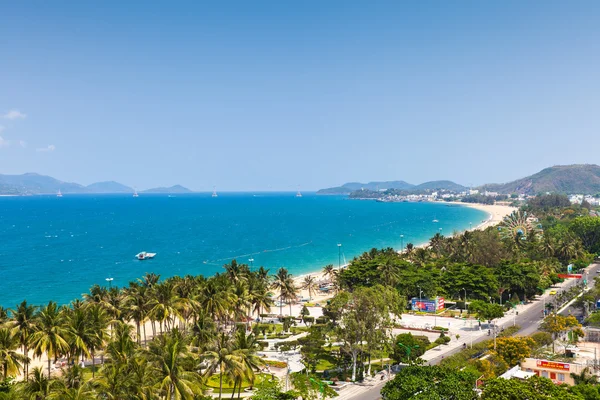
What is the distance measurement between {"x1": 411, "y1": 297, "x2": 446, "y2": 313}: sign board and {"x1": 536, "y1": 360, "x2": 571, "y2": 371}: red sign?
39197 millimetres

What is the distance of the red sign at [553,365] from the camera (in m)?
52.9

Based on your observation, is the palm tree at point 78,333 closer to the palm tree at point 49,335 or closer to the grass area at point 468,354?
the palm tree at point 49,335

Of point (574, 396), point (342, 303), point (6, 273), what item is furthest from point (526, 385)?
point (6, 273)

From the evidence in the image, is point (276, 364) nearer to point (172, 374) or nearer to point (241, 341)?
point (241, 341)

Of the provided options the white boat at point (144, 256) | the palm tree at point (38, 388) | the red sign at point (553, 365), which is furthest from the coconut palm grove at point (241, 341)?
the white boat at point (144, 256)

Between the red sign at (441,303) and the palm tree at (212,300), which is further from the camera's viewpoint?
the red sign at (441,303)

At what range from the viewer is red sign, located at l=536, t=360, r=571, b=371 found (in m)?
52.9

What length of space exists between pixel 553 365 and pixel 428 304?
1617 inches

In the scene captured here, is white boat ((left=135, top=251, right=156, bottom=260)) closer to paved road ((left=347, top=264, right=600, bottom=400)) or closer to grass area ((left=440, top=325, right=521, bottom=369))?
paved road ((left=347, top=264, right=600, bottom=400))

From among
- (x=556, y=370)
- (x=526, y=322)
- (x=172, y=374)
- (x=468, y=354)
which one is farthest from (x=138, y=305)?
(x=526, y=322)

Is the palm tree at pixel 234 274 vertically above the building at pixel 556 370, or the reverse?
the palm tree at pixel 234 274

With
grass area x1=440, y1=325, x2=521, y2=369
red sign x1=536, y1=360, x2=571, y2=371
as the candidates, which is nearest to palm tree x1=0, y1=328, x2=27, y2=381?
grass area x1=440, y1=325, x2=521, y2=369

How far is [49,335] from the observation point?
46.9 m

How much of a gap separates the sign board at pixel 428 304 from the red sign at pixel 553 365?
1543 inches
